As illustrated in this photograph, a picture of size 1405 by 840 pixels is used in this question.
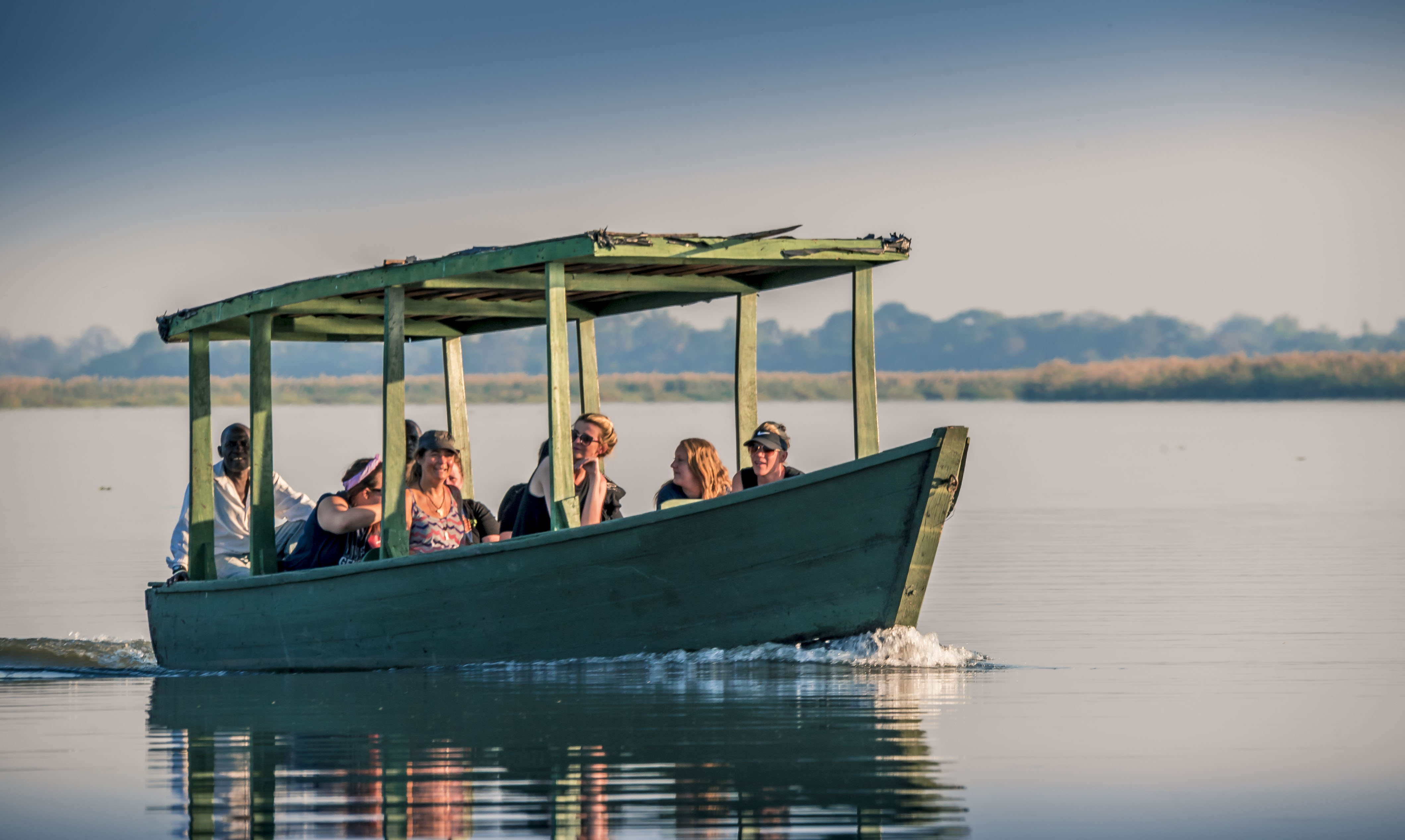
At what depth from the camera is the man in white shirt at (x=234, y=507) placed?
38.1 feet

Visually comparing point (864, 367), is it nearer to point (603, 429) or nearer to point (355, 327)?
point (603, 429)

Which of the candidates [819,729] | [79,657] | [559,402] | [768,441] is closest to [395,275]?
[559,402]

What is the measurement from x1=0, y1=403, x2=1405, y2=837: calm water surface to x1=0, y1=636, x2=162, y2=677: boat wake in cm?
5

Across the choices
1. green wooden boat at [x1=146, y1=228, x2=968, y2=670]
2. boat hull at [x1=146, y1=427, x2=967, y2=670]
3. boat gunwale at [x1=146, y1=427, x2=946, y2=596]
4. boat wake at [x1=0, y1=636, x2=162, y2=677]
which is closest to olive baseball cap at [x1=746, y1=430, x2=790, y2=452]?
green wooden boat at [x1=146, y1=228, x2=968, y2=670]

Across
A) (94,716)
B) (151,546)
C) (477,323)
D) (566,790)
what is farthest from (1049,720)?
(151,546)

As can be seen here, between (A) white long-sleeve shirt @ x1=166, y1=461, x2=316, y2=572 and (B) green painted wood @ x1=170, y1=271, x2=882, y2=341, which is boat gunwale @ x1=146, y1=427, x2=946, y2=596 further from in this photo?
(B) green painted wood @ x1=170, y1=271, x2=882, y2=341

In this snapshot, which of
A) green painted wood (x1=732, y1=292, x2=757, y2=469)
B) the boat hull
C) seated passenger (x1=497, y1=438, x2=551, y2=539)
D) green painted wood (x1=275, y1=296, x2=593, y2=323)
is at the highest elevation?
green painted wood (x1=275, y1=296, x2=593, y2=323)

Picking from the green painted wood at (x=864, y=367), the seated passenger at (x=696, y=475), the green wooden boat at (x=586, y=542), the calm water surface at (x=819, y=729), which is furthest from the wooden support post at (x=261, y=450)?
the green painted wood at (x=864, y=367)

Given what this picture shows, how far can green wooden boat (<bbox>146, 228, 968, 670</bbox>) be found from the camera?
361 inches

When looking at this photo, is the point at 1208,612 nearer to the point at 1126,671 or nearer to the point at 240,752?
the point at 1126,671

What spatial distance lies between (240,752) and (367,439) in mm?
41142

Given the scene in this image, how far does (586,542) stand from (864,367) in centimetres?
202

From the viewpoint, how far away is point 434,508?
10.4 m

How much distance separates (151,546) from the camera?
2172 cm
